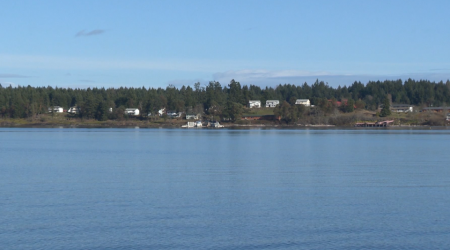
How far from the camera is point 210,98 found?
10075 centimetres

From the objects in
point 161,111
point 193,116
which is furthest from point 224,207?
point 161,111

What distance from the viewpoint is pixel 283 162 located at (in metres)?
24.6

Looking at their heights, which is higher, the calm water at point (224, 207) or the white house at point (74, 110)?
the white house at point (74, 110)

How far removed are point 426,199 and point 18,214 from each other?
10.7 metres

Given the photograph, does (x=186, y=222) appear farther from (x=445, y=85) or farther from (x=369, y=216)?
(x=445, y=85)

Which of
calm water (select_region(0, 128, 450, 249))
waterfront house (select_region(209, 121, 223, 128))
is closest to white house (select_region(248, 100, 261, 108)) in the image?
waterfront house (select_region(209, 121, 223, 128))

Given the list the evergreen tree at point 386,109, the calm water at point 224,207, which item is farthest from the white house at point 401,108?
the calm water at point 224,207

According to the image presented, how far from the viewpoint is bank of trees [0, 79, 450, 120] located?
95188mm

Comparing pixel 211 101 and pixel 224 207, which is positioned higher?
pixel 211 101

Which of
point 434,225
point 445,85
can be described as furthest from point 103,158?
point 445,85

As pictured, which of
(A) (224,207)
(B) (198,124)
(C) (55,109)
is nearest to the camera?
(A) (224,207)

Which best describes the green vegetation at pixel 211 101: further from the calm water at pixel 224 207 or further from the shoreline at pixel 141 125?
the calm water at pixel 224 207

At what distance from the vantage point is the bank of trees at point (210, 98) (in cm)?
9519

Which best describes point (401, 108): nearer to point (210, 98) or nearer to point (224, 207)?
point (210, 98)
